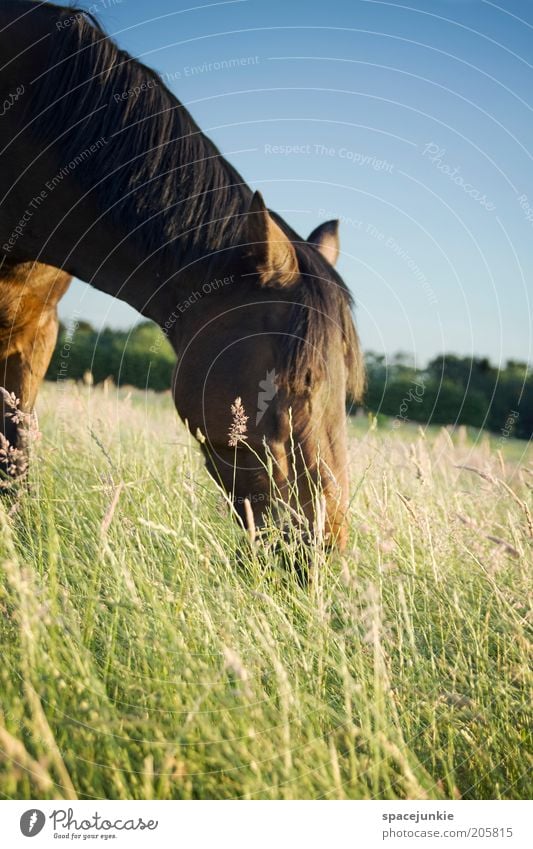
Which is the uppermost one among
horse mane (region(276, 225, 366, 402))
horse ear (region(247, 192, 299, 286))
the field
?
horse ear (region(247, 192, 299, 286))

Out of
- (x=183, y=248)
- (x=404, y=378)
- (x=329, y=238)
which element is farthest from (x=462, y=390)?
(x=183, y=248)

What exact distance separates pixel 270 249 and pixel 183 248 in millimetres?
568

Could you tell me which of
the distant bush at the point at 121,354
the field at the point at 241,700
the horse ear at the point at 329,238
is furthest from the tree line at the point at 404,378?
the field at the point at 241,700

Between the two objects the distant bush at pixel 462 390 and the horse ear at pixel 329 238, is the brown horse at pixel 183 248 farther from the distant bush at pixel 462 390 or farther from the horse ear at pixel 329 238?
the distant bush at pixel 462 390

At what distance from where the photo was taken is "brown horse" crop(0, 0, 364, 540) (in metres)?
3.07

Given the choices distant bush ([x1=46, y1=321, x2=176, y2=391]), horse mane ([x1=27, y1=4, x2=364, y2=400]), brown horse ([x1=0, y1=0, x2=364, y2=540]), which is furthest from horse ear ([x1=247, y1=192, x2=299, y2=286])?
distant bush ([x1=46, y1=321, x2=176, y2=391])

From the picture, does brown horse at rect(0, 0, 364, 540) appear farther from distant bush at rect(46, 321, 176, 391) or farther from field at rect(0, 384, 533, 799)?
distant bush at rect(46, 321, 176, 391)

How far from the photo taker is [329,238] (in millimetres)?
4215

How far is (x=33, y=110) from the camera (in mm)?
3654

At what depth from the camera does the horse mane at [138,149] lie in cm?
344

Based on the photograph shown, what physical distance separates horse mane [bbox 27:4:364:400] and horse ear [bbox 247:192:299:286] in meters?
→ 0.15

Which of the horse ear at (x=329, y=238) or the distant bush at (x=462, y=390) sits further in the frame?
the distant bush at (x=462, y=390)
